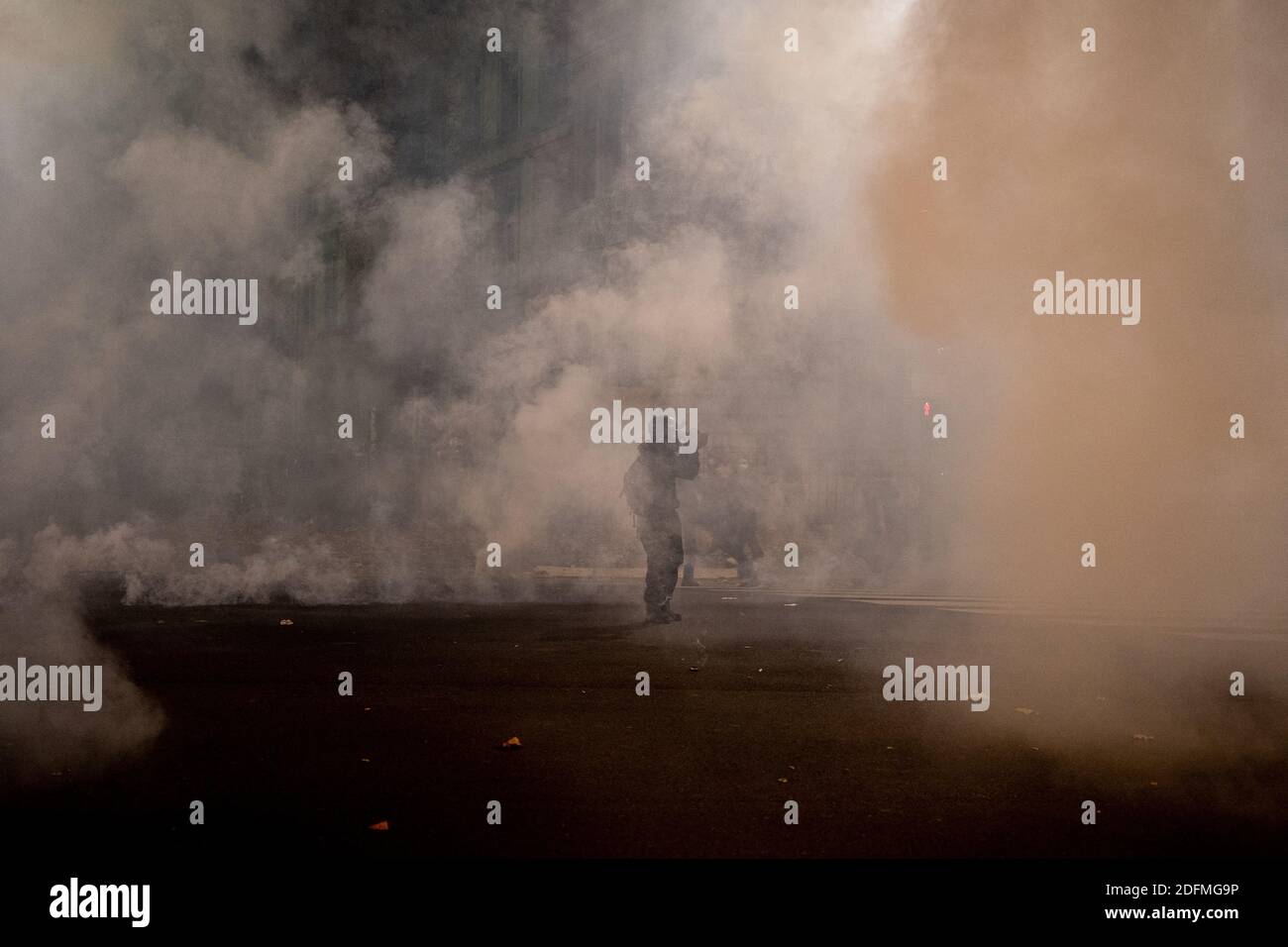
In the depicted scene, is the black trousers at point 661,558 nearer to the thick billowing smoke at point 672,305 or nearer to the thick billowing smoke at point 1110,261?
the thick billowing smoke at point 672,305

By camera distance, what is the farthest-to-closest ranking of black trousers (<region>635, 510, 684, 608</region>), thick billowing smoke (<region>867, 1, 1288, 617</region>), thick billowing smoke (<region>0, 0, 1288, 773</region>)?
thick billowing smoke (<region>867, 1, 1288, 617</region>)
thick billowing smoke (<region>0, 0, 1288, 773</region>)
black trousers (<region>635, 510, 684, 608</region>)

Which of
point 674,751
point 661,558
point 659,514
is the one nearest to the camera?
point 674,751

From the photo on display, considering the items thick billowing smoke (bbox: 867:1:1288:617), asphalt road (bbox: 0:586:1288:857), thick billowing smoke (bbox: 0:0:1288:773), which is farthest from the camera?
thick billowing smoke (bbox: 867:1:1288:617)

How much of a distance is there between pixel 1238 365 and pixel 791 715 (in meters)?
8.15

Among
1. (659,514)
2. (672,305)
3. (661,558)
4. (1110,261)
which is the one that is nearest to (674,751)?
(661,558)

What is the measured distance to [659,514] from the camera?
310 inches

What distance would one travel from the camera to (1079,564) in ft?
32.5

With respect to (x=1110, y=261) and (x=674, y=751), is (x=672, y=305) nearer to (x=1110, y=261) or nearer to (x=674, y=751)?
(x=1110, y=261)

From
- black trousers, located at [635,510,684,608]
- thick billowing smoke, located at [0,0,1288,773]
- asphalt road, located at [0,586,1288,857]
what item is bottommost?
asphalt road, located at [0,586,1288,857]

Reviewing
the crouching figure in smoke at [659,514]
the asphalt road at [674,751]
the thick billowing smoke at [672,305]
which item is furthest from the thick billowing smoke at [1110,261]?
the crouching figure in smoke at [659,514]

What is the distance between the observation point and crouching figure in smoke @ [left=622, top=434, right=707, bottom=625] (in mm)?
7656

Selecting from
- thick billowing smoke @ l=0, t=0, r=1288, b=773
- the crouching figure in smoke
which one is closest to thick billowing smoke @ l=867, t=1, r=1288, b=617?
thick billowing smoke @ l=0, t=0, r=1288, b=773

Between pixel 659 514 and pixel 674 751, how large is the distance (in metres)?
3.91

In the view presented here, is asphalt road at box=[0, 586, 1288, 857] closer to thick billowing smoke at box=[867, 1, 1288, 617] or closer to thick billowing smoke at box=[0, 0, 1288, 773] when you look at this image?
thick billowing smoke at box=[867, 1, 1288, 617]
